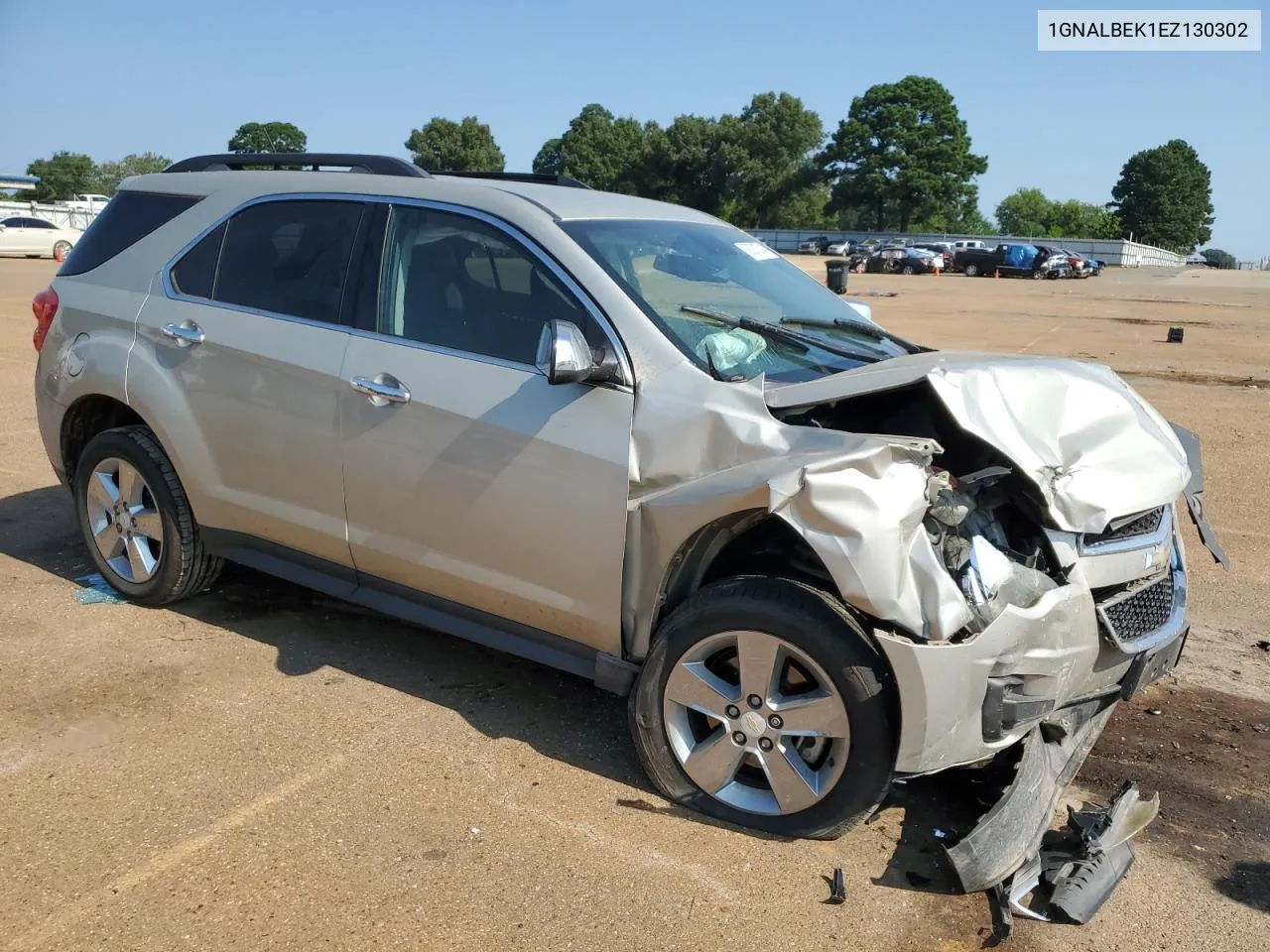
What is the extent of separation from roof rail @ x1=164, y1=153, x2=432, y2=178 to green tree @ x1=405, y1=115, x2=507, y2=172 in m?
104

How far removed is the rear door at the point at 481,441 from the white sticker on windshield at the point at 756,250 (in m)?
1.17

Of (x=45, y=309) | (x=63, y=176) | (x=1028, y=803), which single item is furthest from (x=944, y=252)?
(x=63, y=176)

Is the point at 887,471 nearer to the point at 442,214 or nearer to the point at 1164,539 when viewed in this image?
the point at 1164,539

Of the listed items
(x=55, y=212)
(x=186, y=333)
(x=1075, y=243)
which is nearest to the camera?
(x=186, y=333)

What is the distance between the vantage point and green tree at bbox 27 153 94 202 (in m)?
89.1

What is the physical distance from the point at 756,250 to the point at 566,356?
1651mm

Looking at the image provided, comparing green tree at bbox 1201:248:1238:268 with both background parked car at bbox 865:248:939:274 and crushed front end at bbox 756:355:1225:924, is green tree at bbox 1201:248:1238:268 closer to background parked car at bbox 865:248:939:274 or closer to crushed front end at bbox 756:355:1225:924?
background parked car at bbox 865:248:939:274

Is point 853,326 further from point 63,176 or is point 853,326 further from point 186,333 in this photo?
point 63,176

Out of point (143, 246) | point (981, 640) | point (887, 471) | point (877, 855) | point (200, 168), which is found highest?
point (200, 168)

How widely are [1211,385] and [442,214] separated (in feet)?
37.1

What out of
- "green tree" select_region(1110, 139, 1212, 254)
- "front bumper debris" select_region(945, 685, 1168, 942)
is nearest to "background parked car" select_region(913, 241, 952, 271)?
"front bumper debris" select_region(945, 685, 1168, 942)

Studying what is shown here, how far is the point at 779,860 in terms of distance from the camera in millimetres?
3252

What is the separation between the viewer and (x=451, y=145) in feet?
351

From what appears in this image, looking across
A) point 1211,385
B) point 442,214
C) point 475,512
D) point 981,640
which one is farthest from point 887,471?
point 1211,385
